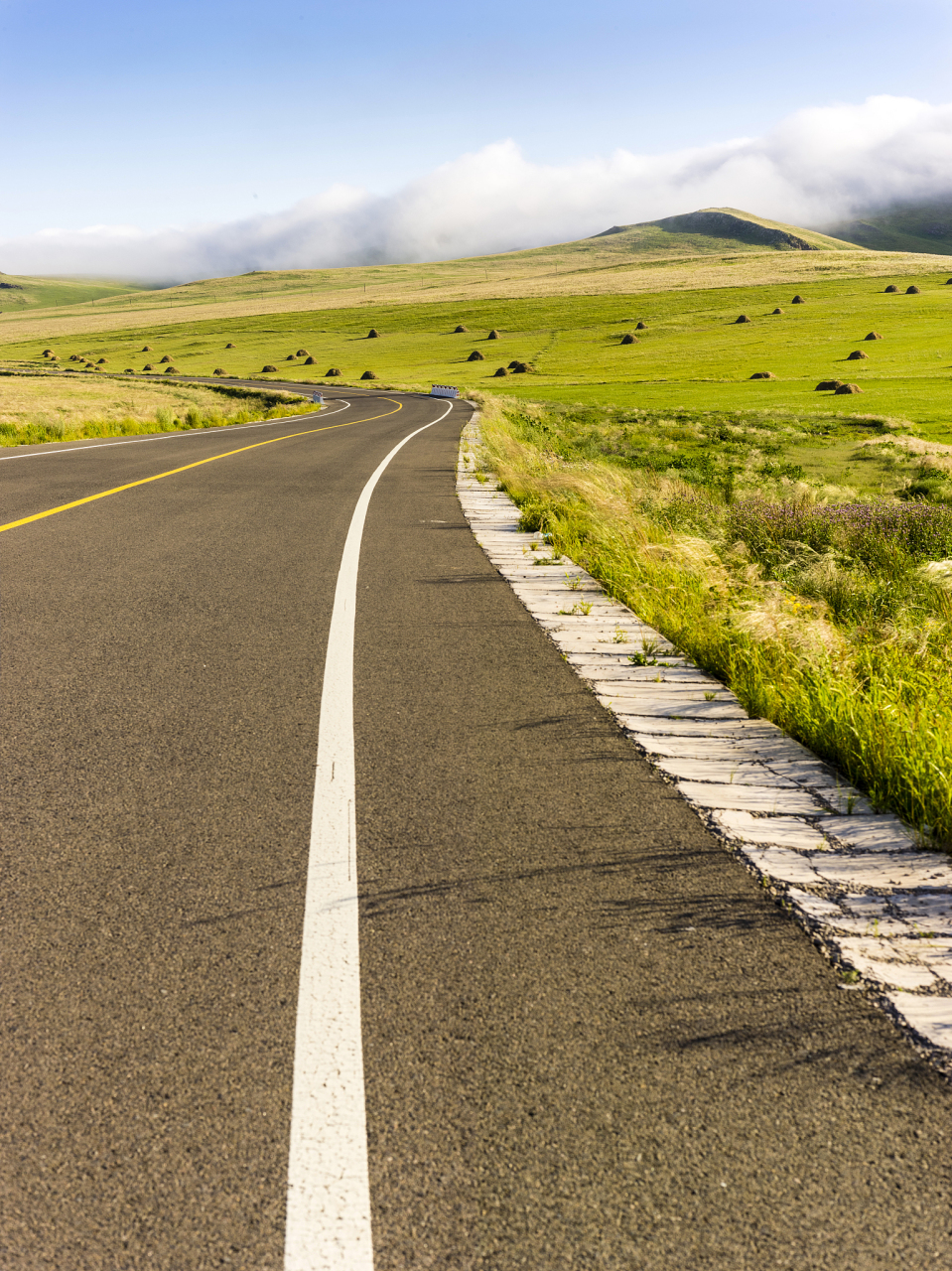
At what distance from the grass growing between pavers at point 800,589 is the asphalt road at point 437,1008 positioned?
1059mm

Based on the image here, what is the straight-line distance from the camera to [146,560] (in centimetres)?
822

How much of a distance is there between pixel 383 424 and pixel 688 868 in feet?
101

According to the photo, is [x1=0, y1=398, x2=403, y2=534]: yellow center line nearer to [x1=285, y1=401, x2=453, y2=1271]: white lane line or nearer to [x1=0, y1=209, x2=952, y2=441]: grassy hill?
[x1=285, y1=401, x2=453, y2=1271]: white lane line

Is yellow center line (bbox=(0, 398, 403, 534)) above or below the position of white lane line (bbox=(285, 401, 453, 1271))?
above

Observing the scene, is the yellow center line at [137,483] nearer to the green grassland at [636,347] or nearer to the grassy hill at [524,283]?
the green grassland at [636,347]

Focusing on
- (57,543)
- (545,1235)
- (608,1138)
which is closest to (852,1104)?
(608,1138)

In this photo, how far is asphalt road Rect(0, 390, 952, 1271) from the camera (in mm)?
1886

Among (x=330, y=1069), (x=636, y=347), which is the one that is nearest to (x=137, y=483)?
(x=330, y=1069)

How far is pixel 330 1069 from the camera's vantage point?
227 cm

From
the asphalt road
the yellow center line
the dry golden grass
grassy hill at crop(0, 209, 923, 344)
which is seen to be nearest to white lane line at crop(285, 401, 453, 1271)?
the asphalt road

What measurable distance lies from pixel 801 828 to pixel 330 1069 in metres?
2.20

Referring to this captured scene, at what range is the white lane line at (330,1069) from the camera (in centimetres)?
184

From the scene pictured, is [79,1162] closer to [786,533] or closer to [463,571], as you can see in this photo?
[463,571]

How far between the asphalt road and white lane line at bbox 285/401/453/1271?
4 cm
